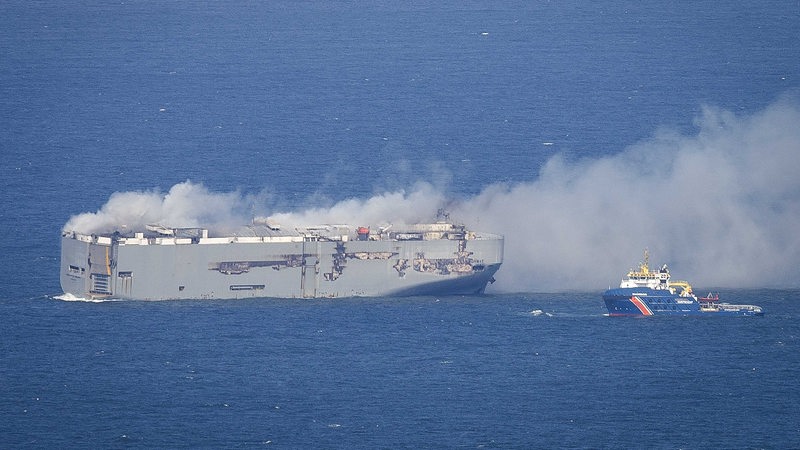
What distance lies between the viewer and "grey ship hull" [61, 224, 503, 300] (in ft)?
358

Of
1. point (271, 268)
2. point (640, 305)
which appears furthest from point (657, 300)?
point (271, 268)

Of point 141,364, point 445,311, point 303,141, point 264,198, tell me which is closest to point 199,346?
point 141,364

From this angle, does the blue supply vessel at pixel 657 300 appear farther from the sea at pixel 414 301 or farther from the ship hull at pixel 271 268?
the ship hull at pixel 271 268

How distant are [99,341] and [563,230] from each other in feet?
98.2

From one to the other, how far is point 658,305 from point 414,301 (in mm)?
12783

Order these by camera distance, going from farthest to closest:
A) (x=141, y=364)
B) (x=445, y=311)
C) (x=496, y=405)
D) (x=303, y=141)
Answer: (x=303, y=141), (x=445, y=311), (x=141, y=364), (x=496, y=405)

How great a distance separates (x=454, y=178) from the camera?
5659 inches

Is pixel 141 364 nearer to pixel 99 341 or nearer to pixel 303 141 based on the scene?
pixel 99 341

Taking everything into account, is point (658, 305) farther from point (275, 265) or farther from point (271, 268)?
point (271, 268)

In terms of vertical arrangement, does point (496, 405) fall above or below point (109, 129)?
below

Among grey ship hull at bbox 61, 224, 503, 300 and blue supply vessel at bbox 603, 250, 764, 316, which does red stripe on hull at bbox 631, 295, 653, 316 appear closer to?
blue supply vessel at bbox 603, 250, 764, 316

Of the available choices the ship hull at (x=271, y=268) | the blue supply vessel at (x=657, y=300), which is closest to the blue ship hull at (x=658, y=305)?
the blue supply vessel at (x=657, y=300)

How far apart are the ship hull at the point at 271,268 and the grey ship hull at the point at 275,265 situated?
5cm

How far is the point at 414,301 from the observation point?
11194 centimetres
